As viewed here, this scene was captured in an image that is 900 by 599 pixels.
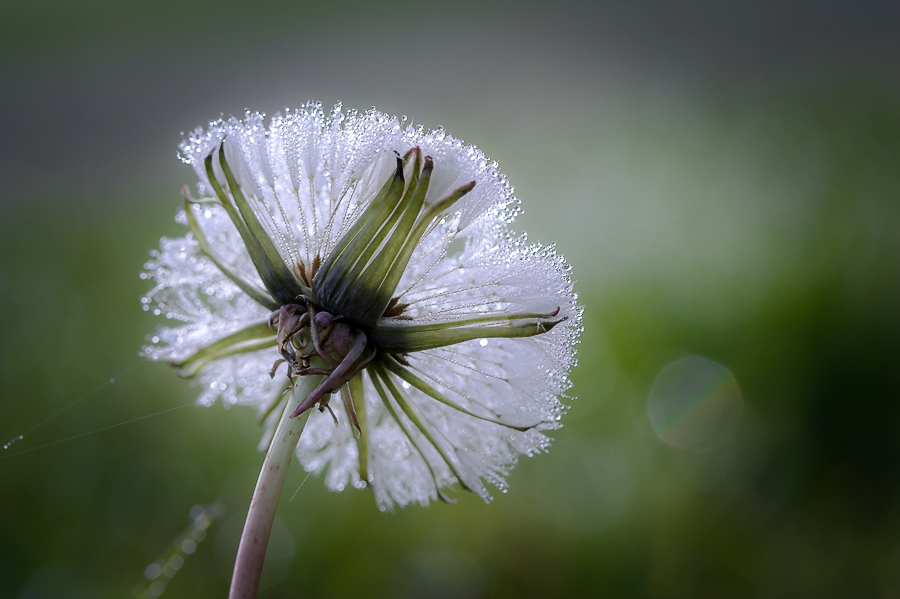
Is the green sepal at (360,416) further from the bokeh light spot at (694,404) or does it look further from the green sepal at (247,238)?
the bokeh light spot at (694,404)

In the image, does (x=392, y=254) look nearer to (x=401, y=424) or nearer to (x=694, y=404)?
(x=401, y=424)

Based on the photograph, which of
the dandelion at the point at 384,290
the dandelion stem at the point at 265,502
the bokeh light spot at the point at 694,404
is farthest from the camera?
the bokeh light spot at the point at 694,404

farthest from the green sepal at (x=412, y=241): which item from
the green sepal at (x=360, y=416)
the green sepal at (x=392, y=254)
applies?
the green sepal at (x=360, y=416)

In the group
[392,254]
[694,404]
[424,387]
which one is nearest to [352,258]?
[392,254]

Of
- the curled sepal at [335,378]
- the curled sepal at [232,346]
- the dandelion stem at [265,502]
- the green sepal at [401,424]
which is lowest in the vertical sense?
the green sepal at [401,424]

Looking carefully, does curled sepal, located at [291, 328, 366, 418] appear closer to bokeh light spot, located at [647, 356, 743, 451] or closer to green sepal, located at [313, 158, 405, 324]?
green sepal, located at [313, 158, 405, 324]

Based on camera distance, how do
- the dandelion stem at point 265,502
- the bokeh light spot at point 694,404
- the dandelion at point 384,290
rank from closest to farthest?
1. the dandelion stem at point 265,502
2. the dandelion at point 384,290
3. the bokeh light spot at point 694,404

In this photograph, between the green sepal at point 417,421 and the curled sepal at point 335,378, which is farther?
the green sepal at point 417,421

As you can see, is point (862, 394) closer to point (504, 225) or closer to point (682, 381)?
point (682, 381)

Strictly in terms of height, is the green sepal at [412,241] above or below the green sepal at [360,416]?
above
